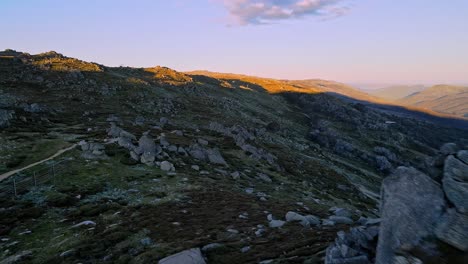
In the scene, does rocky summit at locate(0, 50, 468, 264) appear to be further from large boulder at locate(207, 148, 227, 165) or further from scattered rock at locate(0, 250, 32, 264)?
large boulder at locate(207, 148, 227, 165)

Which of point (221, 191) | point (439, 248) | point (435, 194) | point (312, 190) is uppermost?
point (435, 194)

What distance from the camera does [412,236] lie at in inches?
572


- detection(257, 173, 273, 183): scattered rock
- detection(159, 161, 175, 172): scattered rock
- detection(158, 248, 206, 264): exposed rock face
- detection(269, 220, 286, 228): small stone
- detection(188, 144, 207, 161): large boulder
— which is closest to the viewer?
detection(158, 248, 206, 264): exposed rock face

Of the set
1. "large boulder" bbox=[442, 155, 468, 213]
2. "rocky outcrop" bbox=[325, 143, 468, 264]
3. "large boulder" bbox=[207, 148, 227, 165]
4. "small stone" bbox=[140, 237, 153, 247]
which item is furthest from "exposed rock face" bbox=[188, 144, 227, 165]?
"large boulder" bbox=[442, 155, 468, 213]

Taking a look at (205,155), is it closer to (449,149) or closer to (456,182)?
(449,149)

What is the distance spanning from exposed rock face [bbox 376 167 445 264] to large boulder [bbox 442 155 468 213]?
0.38m

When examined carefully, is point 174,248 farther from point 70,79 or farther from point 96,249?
point 70,79

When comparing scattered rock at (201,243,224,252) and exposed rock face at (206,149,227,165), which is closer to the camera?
scattered rock at (201,243,224,252)

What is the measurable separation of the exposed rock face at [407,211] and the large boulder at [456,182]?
38cm

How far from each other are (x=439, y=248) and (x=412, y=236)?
101cm

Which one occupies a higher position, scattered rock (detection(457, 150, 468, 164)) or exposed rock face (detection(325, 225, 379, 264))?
scattered rock (detection(457, 150, 468, 164))

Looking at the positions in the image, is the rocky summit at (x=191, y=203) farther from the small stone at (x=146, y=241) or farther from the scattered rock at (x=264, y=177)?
the scattered rock at (x=264, y=177)

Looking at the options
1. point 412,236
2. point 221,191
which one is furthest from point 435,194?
point 221,191

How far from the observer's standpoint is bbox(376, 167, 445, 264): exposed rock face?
14570 millimetres
